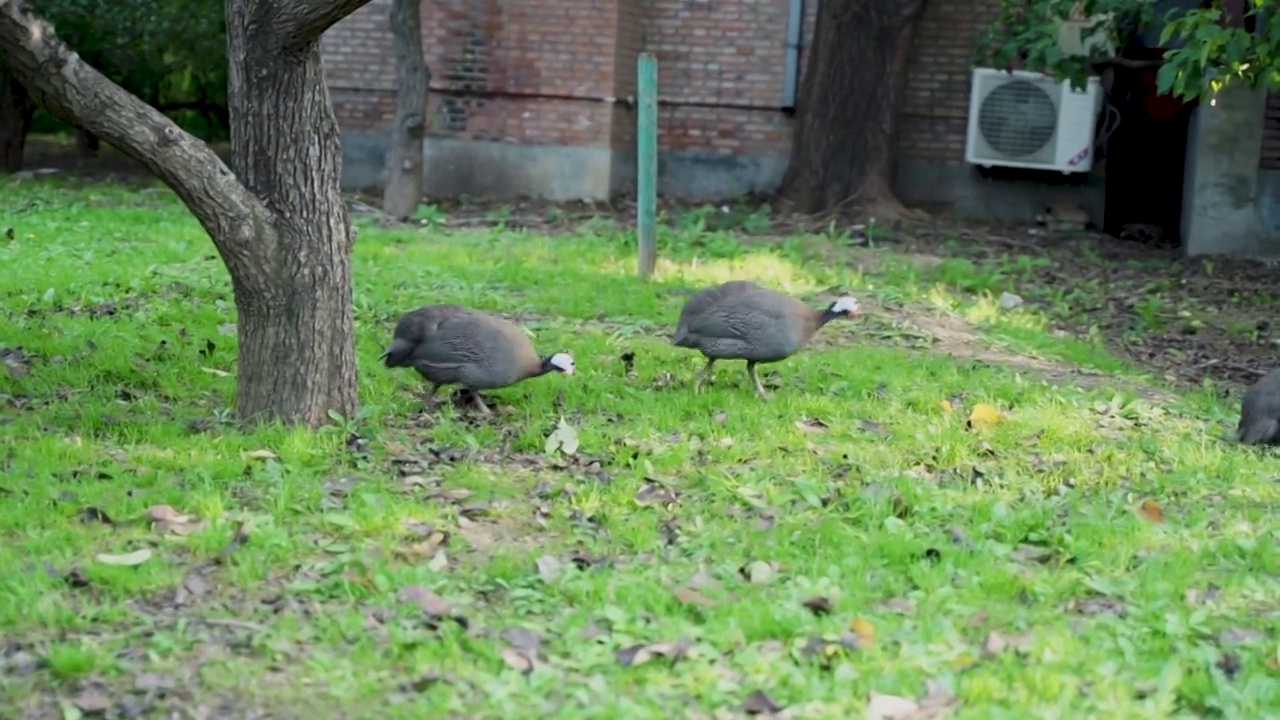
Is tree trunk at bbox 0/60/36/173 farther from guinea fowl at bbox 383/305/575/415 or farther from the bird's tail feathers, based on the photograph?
the bird's tail feathers

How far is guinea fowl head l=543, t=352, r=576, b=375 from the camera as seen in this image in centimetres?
774

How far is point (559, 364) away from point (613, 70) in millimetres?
10575

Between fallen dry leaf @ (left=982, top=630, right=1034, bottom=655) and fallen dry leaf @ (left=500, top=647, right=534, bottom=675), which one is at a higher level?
fallen dry leaf @ (left=982, top=630, right=1034, bottom=655)

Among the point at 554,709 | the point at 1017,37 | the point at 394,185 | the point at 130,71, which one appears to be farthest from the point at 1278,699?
the point at 130,71

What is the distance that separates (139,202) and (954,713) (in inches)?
544

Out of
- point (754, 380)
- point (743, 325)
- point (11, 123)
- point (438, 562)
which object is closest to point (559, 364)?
point (743, 325)

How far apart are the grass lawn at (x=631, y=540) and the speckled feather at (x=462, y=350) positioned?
0.78 ft

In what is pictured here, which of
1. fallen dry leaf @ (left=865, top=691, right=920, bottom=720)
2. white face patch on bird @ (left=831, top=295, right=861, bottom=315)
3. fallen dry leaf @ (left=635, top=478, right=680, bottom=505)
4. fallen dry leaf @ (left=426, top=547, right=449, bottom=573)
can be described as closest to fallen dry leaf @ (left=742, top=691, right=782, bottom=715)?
fallen dry leaf @ (left=865, top=691, right=920, bottom=720)

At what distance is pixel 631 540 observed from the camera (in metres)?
5.86

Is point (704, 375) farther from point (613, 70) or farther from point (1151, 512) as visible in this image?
point (613, 70)

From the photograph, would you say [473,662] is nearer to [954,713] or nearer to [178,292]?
[954,713]

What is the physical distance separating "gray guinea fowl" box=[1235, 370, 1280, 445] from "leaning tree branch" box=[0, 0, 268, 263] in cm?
487

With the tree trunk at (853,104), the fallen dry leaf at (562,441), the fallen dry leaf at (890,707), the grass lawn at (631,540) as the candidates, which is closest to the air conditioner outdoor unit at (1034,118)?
the tree trunk at (853,104)

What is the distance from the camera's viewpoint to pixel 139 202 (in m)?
16.5
